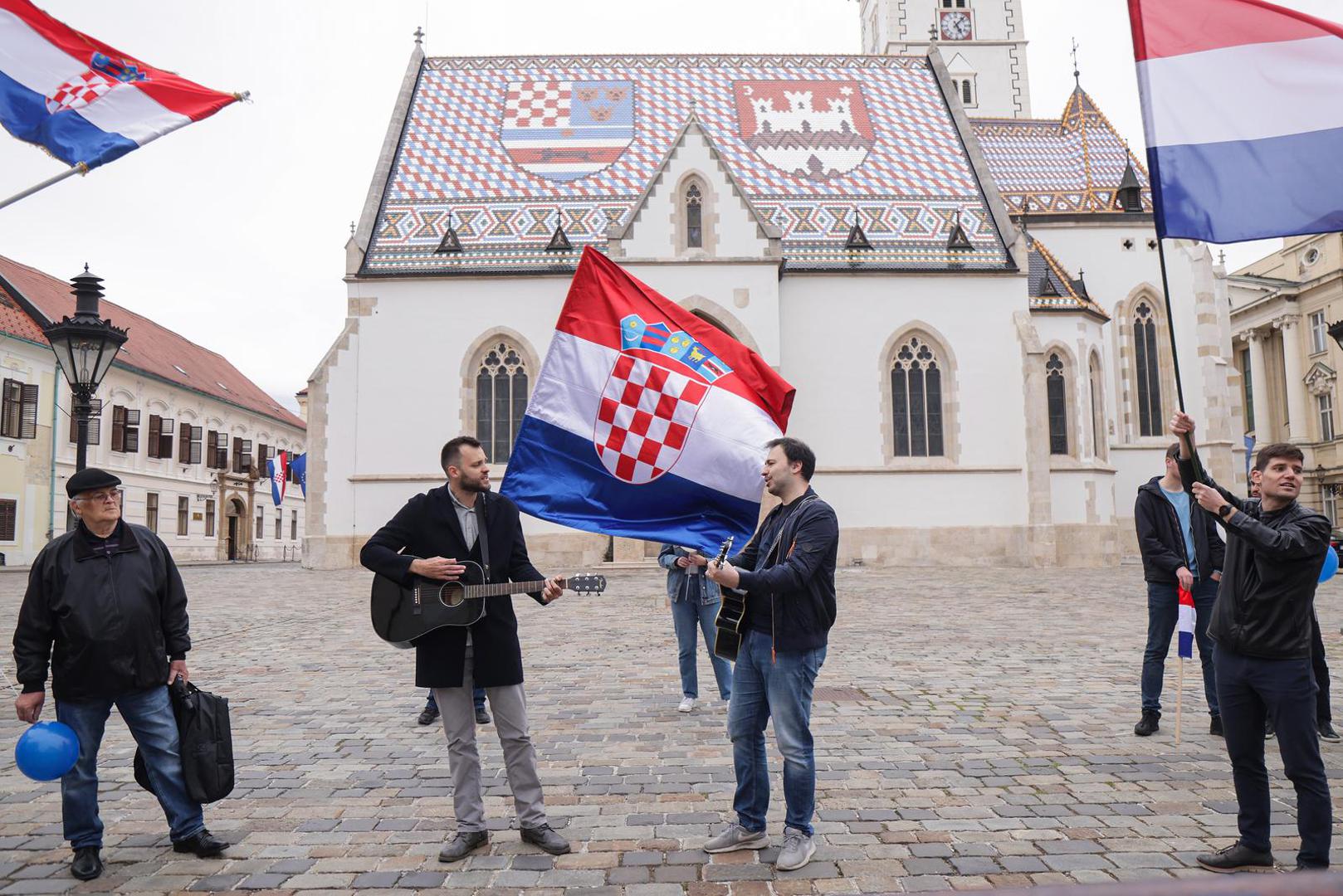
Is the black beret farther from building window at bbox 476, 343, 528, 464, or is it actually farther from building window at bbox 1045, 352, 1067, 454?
building window at bbox 1045, 352, 1067, 454

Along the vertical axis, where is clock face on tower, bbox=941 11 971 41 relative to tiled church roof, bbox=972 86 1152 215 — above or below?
above

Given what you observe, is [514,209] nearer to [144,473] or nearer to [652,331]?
[144,473]

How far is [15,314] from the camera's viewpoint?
32.0 meters

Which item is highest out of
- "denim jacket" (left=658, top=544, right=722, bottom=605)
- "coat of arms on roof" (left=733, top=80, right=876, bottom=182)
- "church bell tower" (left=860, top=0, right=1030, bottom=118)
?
"church bell tower" (left=860, top=0, right=1030, bottom=118)

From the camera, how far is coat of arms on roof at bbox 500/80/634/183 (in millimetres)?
28672

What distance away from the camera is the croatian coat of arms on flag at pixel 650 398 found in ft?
18.0

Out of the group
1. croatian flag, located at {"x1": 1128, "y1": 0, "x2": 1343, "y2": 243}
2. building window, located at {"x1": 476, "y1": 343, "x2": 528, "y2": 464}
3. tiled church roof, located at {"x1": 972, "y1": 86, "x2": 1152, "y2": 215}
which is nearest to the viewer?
croatian flag, located at {"x1": 1128, "y1": 0, "x2": 1343, "y2": 243}

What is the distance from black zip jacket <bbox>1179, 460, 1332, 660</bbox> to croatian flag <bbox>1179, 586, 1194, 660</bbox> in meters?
2.15

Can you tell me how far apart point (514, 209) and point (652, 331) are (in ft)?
75.1

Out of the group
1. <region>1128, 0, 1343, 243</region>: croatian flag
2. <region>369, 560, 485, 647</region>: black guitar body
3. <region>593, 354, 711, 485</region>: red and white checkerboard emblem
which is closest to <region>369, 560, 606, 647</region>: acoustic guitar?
<region>369, 560, 485, 647</region>: black guitar body

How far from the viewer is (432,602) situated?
15.0 ft

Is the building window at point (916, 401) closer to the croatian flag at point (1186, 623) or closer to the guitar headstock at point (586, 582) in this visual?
the croatian flag at point (1186, 623)

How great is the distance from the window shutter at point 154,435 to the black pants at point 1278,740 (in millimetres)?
40752

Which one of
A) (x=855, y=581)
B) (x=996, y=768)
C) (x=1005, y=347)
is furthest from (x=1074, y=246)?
(x=996, y=768)
